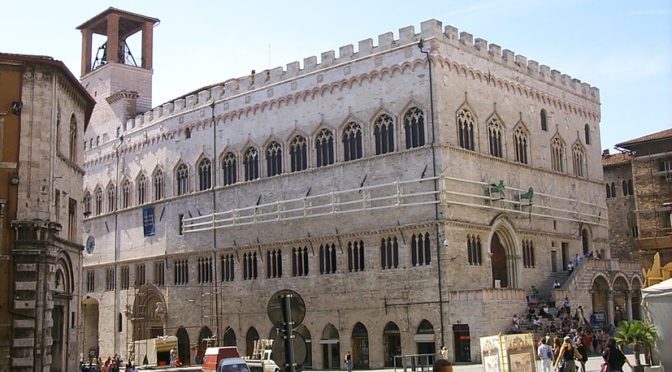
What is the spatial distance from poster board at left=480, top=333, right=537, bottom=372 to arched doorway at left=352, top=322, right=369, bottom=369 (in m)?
17.8

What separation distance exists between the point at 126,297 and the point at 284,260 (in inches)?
599

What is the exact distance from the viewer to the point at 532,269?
42.2 meters

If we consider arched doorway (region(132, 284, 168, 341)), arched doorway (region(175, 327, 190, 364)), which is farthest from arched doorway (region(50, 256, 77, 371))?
arched doorway (region(132, 284, 168, 341))

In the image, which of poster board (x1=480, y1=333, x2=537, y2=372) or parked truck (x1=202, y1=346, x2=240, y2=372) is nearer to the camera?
poster board (x1=480, y1=333, x2=537, y2=372)

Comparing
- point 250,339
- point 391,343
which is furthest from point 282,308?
point 250,339

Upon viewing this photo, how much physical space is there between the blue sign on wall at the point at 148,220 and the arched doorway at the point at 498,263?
22.1 meters

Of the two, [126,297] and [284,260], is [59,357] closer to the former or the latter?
[284,260]

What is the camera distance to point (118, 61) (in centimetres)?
5822

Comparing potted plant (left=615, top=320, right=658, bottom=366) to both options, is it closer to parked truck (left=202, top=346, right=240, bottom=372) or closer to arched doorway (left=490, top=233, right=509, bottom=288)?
parked truck (left=202, top=346, right=240, bottom=372)

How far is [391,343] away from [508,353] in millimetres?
18035

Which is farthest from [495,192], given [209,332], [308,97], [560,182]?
[209,332]

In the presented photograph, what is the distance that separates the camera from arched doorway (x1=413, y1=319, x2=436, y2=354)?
36969 millimetres

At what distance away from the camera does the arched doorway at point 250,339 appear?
4472cm

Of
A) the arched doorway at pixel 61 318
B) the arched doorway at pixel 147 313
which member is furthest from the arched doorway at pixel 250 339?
the arched doorway at pixel 61 318
